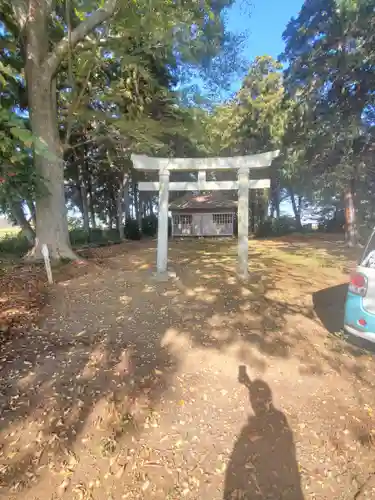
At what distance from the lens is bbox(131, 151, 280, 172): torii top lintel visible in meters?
7.27

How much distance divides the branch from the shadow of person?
26.7 feet

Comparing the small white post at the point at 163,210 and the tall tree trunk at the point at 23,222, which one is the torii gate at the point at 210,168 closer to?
the small white post at the point at 163,210

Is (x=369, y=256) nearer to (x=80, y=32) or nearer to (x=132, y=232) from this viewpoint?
(x=80, y=32)

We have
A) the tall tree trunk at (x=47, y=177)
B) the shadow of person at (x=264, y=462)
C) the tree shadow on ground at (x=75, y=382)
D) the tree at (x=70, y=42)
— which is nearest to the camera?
the shadow of person at (x=264, y=462)

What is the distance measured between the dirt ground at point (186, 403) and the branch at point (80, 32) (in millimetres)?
5918

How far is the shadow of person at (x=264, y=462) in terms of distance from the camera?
7.16 ft

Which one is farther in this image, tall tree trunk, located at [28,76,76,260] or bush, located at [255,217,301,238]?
bush, located at [255,217,301,238]

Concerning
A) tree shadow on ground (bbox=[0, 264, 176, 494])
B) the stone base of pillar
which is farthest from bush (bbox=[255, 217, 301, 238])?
tree shadow on ground (bbox=[0, 264, 176, 494])

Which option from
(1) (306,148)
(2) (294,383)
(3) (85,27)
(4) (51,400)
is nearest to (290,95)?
(1) (306,148)

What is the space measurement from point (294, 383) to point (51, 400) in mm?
2696

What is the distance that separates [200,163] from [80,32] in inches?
163

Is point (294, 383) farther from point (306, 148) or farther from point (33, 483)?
point (306, 148)

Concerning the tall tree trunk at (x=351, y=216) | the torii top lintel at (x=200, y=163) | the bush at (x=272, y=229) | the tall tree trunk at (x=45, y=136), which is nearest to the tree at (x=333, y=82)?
the tall tree trunk at (x=351, y=216)

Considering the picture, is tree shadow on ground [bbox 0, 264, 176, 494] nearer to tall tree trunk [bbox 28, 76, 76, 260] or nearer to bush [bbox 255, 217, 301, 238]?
tall tree trunk [bbox 28, 76, 76, 260]
